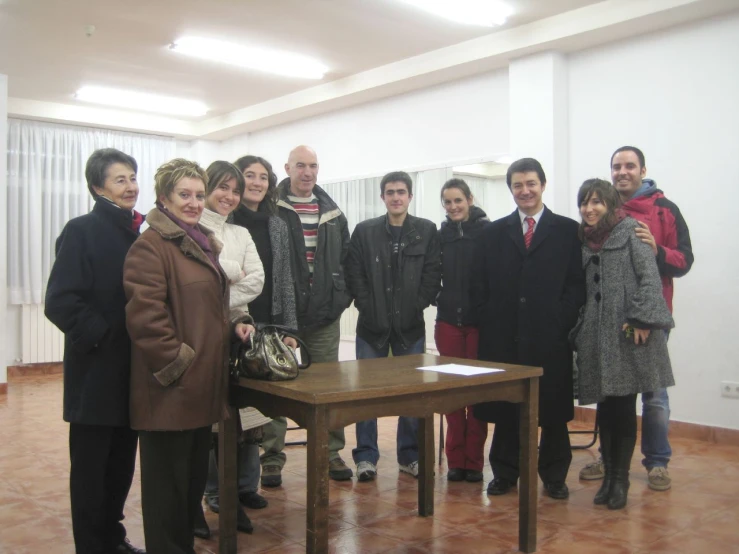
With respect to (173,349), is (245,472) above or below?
below

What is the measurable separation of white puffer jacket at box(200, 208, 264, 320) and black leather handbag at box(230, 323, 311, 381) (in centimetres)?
46

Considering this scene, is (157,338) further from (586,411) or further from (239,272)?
(586,411)

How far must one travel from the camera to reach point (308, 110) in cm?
782

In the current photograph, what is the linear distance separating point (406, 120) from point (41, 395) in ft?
14.3

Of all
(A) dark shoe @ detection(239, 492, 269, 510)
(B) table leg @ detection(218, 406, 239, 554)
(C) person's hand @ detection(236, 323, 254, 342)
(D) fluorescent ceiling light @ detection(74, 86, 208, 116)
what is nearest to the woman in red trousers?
(A) dark shoe @ detection(239, 492, 269, 510)

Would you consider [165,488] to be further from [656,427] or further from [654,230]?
[654,230]

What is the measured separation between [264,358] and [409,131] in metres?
4.92

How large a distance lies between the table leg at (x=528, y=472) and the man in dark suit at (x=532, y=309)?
55cm

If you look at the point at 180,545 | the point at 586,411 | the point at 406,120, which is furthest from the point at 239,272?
the point at 406,120

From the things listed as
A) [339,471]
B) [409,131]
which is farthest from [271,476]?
[409,131]

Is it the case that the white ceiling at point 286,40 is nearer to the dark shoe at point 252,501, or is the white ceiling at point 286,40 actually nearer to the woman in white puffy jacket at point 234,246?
the woman in white puffy jacket at point 234,246

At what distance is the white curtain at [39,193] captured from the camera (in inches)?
318

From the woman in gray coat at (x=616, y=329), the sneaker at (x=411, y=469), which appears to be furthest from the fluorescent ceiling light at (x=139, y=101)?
A: the woman in gray coat at (x=616, y=329)

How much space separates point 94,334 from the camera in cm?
241
